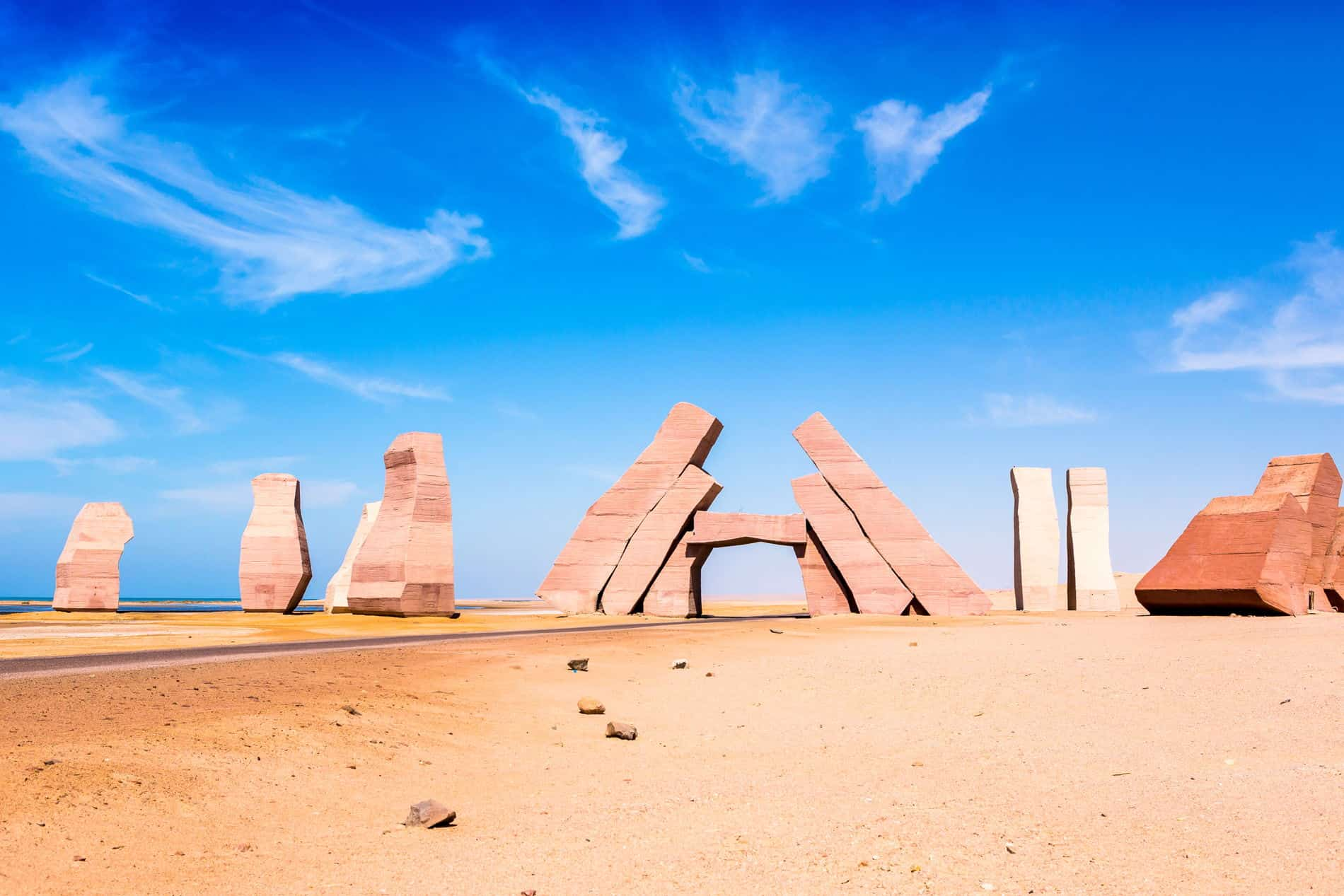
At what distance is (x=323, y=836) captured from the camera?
5227 mm

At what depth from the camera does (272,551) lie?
1112 inches

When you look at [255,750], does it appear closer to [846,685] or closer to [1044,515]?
[846,685]

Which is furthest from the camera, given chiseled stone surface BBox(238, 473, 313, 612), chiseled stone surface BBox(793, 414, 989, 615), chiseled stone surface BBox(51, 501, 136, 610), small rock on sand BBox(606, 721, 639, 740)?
chiseled stone surface BBox(51, 501, 136, 610)

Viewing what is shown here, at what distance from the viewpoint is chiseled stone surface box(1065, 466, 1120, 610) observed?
31.1m

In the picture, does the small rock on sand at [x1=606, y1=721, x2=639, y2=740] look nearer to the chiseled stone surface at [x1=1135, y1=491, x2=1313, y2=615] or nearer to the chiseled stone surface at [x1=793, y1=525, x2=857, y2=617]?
the chiseled stone surface at [x1=1135, y1=491, x2=1313, y2=615]

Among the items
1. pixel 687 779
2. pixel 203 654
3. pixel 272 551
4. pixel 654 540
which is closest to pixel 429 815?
pixel 687 779

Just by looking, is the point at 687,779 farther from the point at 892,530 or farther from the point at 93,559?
the point at 93,559

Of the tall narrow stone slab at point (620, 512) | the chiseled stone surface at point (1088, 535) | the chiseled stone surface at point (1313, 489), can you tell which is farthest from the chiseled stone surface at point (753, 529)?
the chiseled stone surface at point (1088, 535)

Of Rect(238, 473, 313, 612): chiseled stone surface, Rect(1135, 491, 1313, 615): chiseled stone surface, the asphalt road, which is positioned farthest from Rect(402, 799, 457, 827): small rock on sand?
Rect(238, 473, 313, 612): chiseled stone surface

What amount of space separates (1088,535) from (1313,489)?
12645 mm

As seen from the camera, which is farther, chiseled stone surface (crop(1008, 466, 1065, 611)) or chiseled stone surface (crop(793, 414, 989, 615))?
chiseled stone surface (crop(1008, 466, 1065, 611))

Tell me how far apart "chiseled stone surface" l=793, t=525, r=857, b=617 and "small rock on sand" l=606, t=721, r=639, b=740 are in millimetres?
16368

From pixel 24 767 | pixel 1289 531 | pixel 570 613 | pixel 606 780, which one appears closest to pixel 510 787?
pixel 606 780

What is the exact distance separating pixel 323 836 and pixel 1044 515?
97.2 feet
